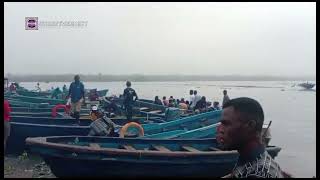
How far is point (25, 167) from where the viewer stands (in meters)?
8.96

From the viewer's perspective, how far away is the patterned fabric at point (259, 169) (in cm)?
213

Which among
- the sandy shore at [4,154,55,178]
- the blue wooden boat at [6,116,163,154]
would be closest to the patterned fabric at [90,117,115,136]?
the blue wooden boat at [6,116,163,154]

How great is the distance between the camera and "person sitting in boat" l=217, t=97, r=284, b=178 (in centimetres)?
214

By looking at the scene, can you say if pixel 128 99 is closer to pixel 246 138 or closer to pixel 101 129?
pixel 101 129

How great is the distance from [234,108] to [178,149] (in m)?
6.11

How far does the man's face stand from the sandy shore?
21.2ft

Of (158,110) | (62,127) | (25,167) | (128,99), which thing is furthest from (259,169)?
(158,110)

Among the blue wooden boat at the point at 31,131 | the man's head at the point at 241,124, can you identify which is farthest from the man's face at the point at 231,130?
the blue wooden boat at the point at 31,131

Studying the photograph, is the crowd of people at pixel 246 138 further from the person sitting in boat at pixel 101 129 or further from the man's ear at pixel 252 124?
the person sitting in boat at pixel 101 129

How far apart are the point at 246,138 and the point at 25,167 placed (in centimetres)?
761

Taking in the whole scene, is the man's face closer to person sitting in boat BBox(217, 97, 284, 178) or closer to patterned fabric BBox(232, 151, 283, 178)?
person sitting in boat BBox(217, 97, 284, 178)


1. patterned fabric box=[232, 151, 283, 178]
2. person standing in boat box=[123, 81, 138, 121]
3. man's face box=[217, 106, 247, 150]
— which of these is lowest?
person standing in boat box=[123, 81, 138, 121]

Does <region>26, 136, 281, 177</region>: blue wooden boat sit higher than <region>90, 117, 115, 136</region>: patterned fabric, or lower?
lower

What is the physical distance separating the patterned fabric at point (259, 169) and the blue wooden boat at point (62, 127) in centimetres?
700
